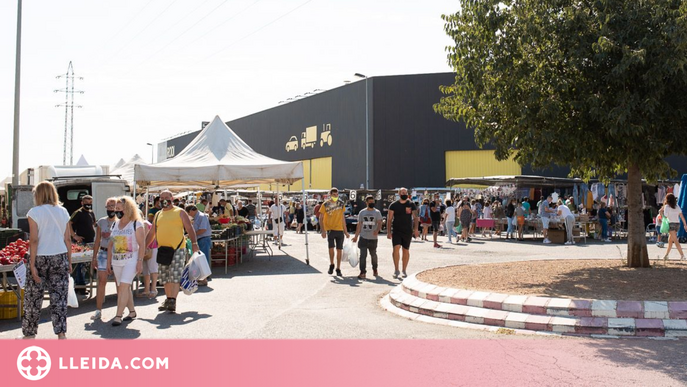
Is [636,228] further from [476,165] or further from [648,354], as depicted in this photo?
[476,165]

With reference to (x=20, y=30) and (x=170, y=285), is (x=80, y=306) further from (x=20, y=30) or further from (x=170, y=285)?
(x=20, y=30)

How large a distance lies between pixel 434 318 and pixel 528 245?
50.1 ft

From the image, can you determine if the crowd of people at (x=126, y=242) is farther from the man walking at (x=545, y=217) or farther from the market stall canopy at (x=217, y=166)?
the man walking at (x=545, y=217)

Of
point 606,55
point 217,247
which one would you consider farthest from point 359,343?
point 217,247

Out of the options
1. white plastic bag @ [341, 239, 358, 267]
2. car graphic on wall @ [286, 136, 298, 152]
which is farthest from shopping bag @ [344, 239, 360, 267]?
car graphic on wall @ [286, 136, 298, 152]

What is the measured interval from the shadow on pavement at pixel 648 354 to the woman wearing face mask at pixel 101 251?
6488 mm

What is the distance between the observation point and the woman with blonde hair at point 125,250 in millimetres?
8555

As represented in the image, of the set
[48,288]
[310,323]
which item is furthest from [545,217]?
[48,288]

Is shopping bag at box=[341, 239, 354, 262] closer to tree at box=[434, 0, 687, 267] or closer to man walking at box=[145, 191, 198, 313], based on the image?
tree at box=[434, 0, 687, 267]

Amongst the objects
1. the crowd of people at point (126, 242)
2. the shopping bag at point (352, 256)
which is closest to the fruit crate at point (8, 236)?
the crowd of people at point (126, 242)

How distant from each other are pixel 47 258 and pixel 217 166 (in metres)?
9.41

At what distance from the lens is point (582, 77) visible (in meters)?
10.6

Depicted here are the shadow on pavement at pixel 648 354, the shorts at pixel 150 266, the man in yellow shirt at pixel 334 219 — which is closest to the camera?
the shadow on pavement at pixel 648 354

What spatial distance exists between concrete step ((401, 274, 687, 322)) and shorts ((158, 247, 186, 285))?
3.89 m
